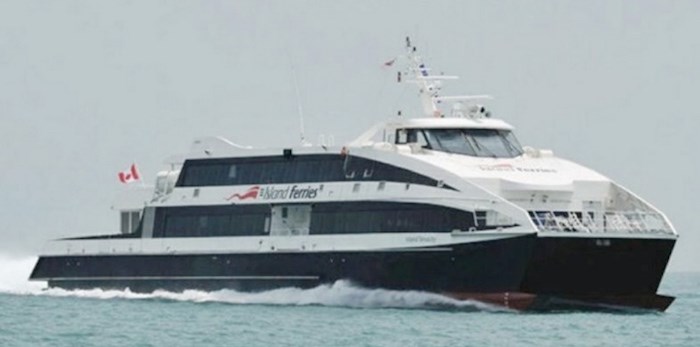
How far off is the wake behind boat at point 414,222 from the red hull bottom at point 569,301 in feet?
0.13

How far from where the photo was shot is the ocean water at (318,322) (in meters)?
41.7

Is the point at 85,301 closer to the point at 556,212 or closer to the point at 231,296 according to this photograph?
the point at 231,296

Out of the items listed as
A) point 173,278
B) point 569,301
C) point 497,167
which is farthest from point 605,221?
point 173,278

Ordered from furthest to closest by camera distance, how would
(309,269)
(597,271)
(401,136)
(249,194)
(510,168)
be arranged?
1. (249,194)
2. (401,136)
3. (309,269)
4. (510,168)
5. (597,271)

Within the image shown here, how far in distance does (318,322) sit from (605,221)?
317 inches

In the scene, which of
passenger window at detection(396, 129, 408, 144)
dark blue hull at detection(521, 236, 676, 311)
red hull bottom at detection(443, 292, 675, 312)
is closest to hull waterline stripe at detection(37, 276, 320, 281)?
passenger window at detection(396, 129, 408, 144)

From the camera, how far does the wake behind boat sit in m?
46.8

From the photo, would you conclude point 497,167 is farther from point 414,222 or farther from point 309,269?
point 309,269

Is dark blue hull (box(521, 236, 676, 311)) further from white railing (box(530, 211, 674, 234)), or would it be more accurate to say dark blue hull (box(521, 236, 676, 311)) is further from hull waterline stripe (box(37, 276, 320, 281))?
hull waterline stripe (box(37, 276, 320, 281))

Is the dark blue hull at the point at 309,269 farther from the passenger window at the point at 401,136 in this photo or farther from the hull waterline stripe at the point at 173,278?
the passenger window at the point at 401,136

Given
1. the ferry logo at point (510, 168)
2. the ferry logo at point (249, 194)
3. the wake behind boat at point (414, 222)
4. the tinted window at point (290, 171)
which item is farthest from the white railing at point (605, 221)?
the ferry logo at point (249, 194)

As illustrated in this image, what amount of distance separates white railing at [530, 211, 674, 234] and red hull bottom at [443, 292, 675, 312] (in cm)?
156

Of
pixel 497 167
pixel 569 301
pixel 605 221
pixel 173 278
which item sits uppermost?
pixel 497 167

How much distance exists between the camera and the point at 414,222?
48.0 meters
